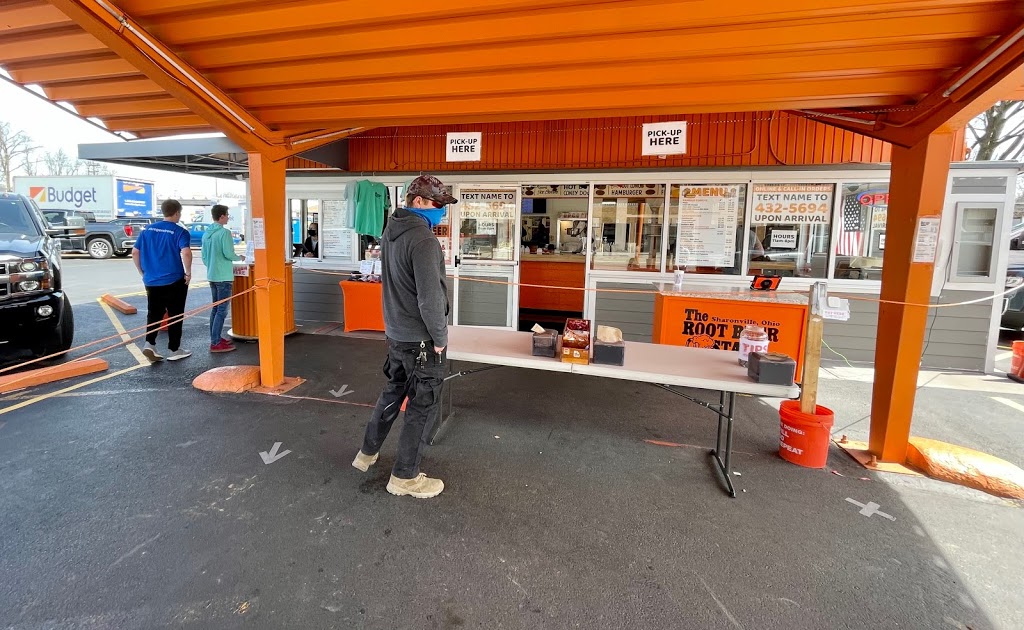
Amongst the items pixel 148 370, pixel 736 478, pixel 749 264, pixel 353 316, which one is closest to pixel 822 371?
pixel 749 264

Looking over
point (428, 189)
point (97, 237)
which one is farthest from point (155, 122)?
point (97, 237)

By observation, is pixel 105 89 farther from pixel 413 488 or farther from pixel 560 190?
pixel 560 190

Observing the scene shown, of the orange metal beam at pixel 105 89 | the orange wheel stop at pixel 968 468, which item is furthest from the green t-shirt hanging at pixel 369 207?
the orange wheel stop at pixel 968 468

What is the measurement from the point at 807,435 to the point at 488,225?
17.8 ft

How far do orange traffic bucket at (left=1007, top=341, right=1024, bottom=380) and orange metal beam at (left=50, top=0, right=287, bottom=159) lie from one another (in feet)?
29.0

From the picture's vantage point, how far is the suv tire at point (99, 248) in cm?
1806

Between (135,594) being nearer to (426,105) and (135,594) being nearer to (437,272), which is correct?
(437,272)

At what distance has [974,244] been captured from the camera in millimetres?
5977

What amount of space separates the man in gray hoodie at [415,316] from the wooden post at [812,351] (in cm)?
257

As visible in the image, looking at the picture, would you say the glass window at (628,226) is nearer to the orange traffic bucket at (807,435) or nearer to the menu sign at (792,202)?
the menu sign at (792,202)

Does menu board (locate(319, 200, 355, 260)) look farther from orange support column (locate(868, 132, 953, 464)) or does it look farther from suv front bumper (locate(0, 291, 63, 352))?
orange support column (locate(868, 132, 953, 464))

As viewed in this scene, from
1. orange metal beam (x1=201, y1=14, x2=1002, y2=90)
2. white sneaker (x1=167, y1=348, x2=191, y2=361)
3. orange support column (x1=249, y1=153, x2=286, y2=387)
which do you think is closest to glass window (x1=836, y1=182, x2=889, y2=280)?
orange metal beam (x1=201, y1=14, x2=1002, y2=90)

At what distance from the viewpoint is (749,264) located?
6699 millimetres

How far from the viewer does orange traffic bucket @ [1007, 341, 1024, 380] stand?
5.74 meters
